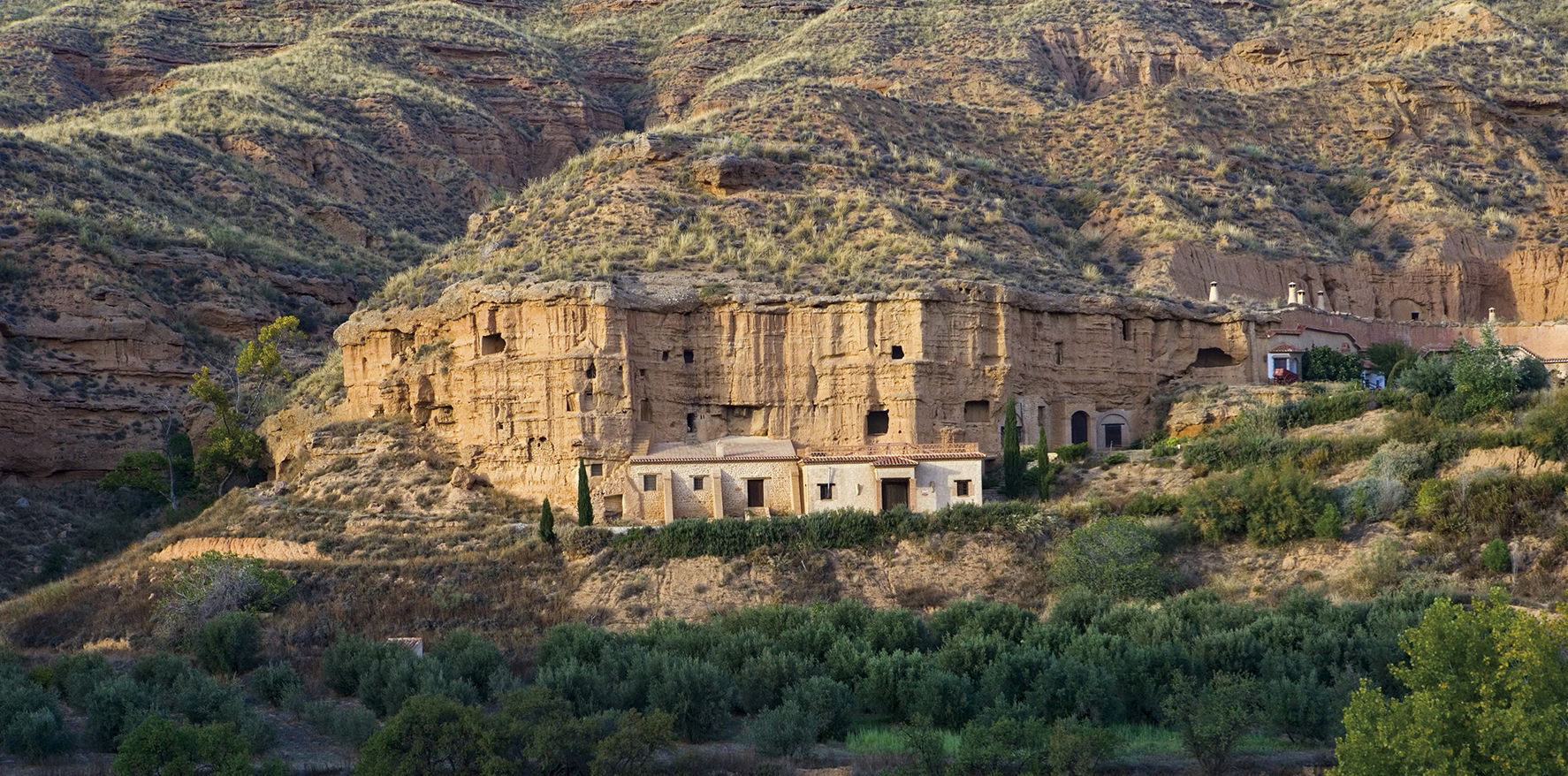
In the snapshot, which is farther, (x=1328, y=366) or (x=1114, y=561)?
(x=1328, y=366)

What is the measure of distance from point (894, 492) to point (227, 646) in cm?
1418

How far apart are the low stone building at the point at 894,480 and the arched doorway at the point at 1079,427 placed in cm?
519

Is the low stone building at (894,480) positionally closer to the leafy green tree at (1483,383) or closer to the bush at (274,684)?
the leafy green tree at (1483,383)

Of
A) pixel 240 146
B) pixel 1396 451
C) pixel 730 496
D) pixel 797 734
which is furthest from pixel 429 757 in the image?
pixel 240 146

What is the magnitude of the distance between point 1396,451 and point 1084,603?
9.10 metres

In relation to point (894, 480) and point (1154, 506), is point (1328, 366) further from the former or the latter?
point (894, 480)

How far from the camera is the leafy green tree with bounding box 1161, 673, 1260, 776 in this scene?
79.0 ft

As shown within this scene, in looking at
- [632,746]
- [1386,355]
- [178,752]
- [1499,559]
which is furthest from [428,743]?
[1386,355]

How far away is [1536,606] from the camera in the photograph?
101 feet

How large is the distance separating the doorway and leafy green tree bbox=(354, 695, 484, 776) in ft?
52.3

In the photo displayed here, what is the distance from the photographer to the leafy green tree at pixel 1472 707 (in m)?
18.4

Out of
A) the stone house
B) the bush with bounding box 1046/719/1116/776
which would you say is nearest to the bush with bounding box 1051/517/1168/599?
the stone house

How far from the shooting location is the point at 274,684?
29484 mm

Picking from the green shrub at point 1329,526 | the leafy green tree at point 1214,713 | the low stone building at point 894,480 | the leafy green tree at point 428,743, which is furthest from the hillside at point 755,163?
the leafy green tree at point 428,743
